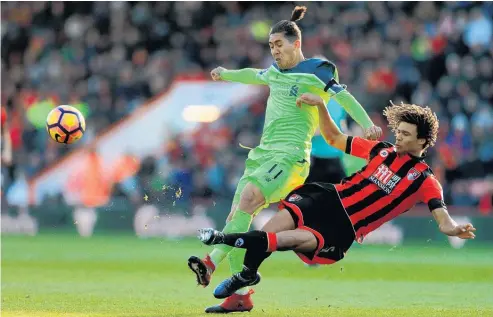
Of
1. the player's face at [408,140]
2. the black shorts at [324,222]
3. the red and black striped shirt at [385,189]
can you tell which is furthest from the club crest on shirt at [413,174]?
the black shorts at [324,222]

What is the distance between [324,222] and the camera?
8.12m

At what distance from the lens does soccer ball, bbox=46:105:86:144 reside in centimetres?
1034

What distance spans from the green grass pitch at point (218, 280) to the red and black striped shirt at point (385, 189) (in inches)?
35.2

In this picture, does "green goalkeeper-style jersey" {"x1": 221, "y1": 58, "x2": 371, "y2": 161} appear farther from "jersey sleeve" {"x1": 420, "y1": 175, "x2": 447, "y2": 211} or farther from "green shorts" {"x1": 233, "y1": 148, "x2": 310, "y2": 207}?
"jersey sleeve" {"x1": 420, "y1": 175, "x2": 447, "y2": 211}

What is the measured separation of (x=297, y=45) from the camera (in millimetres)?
8875

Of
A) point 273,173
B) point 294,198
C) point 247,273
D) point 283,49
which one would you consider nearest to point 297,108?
point 283,49

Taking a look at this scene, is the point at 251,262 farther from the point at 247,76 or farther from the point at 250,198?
the point at 247,76

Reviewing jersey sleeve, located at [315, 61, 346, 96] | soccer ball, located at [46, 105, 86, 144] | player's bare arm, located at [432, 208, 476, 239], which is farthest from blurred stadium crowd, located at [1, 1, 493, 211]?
player's bare arm, located at [432, 208, 476, 239]

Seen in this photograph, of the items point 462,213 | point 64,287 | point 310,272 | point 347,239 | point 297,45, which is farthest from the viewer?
point 462,213

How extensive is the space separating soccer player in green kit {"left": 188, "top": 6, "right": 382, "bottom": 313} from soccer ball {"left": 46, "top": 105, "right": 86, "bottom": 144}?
7.45 feet

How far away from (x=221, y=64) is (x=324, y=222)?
49.2 feet

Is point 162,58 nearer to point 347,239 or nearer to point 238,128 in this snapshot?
point 238,128

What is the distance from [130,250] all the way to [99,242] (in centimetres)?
186

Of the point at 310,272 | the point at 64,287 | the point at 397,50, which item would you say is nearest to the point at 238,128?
the point at 397,50
